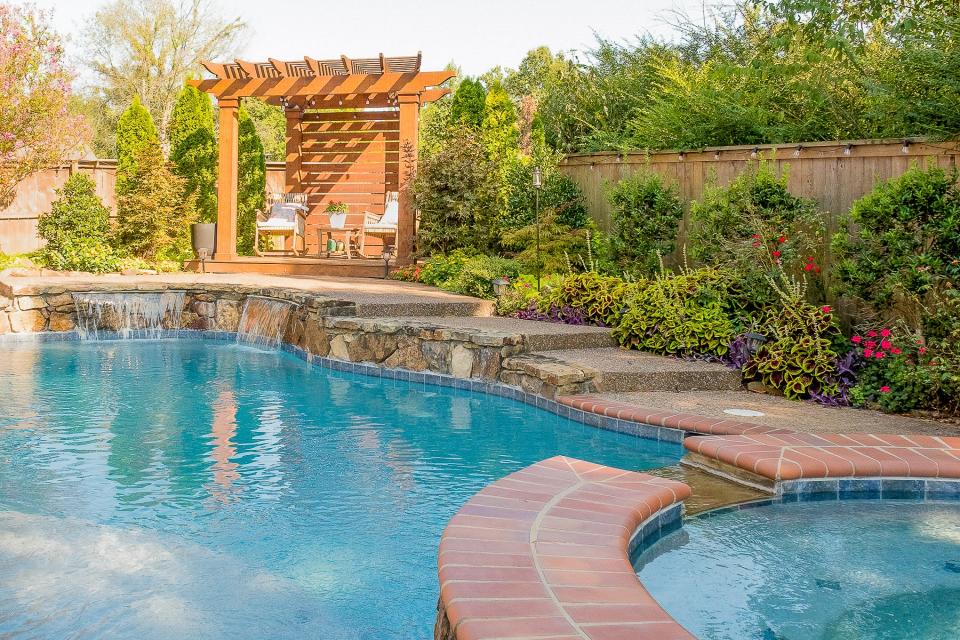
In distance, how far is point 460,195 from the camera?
39.3ft

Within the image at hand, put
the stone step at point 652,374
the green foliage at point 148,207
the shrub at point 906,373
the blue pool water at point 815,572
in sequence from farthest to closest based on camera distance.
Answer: the green foliage at point 148,207, the stone step at point 652,374, the shrub at point 906,373, the blue pool water at point 815,572

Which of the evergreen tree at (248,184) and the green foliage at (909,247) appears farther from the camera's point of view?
the evergreen tree at (248,184)

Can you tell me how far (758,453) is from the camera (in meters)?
4.38

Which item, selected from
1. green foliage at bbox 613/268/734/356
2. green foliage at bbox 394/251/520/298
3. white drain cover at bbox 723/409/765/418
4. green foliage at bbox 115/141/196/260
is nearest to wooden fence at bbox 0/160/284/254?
green foliage at bbox 115/141/196/260

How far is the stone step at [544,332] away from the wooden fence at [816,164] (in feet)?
5.57

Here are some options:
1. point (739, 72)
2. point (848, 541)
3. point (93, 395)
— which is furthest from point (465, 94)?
point (848, 541)

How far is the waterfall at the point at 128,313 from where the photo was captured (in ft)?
33.7

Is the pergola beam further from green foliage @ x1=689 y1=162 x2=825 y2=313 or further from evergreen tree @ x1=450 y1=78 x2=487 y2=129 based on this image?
green foliage @ x1=689 y1=162 x2=825 y2=313

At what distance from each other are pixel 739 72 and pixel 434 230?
481cm

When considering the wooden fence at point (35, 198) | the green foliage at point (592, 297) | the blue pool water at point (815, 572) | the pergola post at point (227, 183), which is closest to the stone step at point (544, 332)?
the green foliage at point (592, 297)

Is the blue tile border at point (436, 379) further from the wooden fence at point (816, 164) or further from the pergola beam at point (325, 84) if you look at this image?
the pergola beam at point (325, 84)

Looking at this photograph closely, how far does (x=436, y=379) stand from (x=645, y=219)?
2794 millimetres

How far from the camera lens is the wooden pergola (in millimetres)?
12750

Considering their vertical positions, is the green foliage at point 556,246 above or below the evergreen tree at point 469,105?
below
